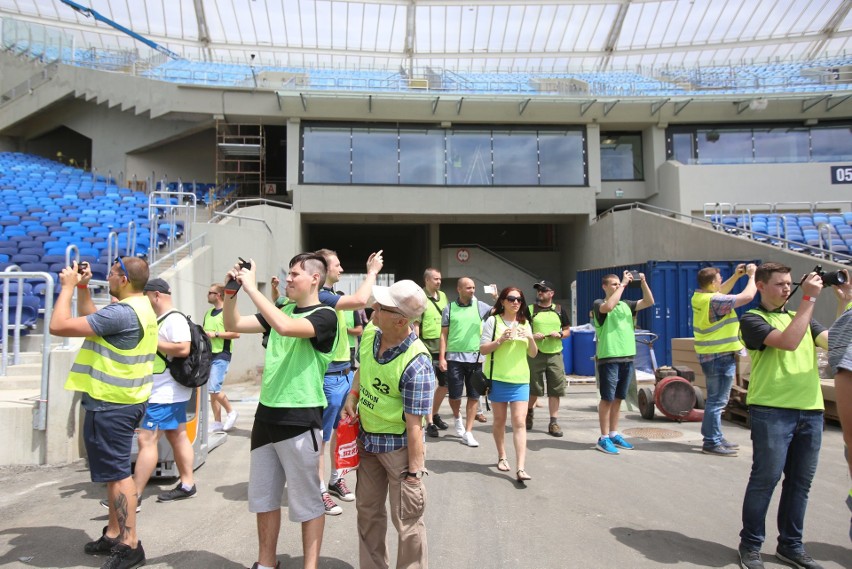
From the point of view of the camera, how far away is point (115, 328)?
3498 mm

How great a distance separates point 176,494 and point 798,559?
459 cm

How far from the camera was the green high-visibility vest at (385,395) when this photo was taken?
117 inches

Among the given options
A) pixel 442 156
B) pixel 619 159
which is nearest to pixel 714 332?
pixel 442 156

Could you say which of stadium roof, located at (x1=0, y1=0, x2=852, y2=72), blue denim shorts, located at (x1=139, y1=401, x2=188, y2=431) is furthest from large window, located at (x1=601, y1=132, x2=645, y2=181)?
blue denim shorts, located at (x1=139, y1=401, x2=188, y2=431)

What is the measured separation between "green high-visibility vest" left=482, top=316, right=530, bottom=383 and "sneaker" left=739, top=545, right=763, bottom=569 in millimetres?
2278

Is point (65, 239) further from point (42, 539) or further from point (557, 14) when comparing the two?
point (557, 14)

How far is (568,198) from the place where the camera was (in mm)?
22234

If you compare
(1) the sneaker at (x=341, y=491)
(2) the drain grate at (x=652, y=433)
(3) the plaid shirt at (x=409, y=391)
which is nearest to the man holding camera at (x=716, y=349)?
(2) the drain grate at (x=652, y=433)

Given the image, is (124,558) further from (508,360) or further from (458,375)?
(458,375)

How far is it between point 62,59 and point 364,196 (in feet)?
56.5

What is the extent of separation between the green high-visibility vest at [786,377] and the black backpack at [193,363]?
4.14 m

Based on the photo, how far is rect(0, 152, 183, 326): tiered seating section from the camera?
1079cm

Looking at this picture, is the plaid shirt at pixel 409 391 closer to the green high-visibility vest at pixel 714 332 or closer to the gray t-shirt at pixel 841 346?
the gray t-shirt at pixel 841 346

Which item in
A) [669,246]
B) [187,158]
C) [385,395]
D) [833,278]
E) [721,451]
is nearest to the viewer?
[385,395]
